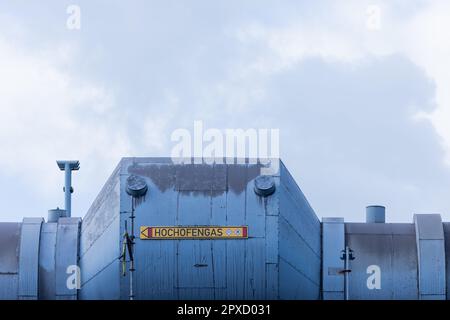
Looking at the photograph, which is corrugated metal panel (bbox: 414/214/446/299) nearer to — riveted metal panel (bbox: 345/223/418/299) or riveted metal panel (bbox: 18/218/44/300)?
riveted metal panel (bbox: 345/223/418/299)

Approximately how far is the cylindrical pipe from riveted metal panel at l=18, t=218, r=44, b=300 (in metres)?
18.8

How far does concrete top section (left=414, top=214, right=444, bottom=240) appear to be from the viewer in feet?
215

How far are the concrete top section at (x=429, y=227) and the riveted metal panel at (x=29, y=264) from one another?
20703mm

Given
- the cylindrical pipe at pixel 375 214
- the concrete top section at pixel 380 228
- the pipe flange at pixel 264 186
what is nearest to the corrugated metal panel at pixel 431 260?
the concrete top section at pixel 380 228

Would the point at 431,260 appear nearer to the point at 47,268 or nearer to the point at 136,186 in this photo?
the point at 136,186

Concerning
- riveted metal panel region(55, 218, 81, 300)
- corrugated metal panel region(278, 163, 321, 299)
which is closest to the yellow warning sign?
corrugated metal panel region(278, 163, 321, 299)

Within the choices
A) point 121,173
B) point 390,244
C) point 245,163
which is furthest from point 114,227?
point 390,244

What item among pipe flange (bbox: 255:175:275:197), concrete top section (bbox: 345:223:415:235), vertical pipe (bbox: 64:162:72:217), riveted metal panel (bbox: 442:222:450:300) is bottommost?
riveted metal panel (bbox: 442:222:450:300)

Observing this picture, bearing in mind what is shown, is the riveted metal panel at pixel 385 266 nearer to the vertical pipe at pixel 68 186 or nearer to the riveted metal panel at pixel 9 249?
the riveted metal panel at pixel 9 249

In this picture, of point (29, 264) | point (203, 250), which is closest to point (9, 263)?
point (29, 264)

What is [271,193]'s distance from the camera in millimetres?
58781

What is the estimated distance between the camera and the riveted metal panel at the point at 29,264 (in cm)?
6519

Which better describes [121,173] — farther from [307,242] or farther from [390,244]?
[390,244]

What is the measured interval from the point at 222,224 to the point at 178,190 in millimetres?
2724
